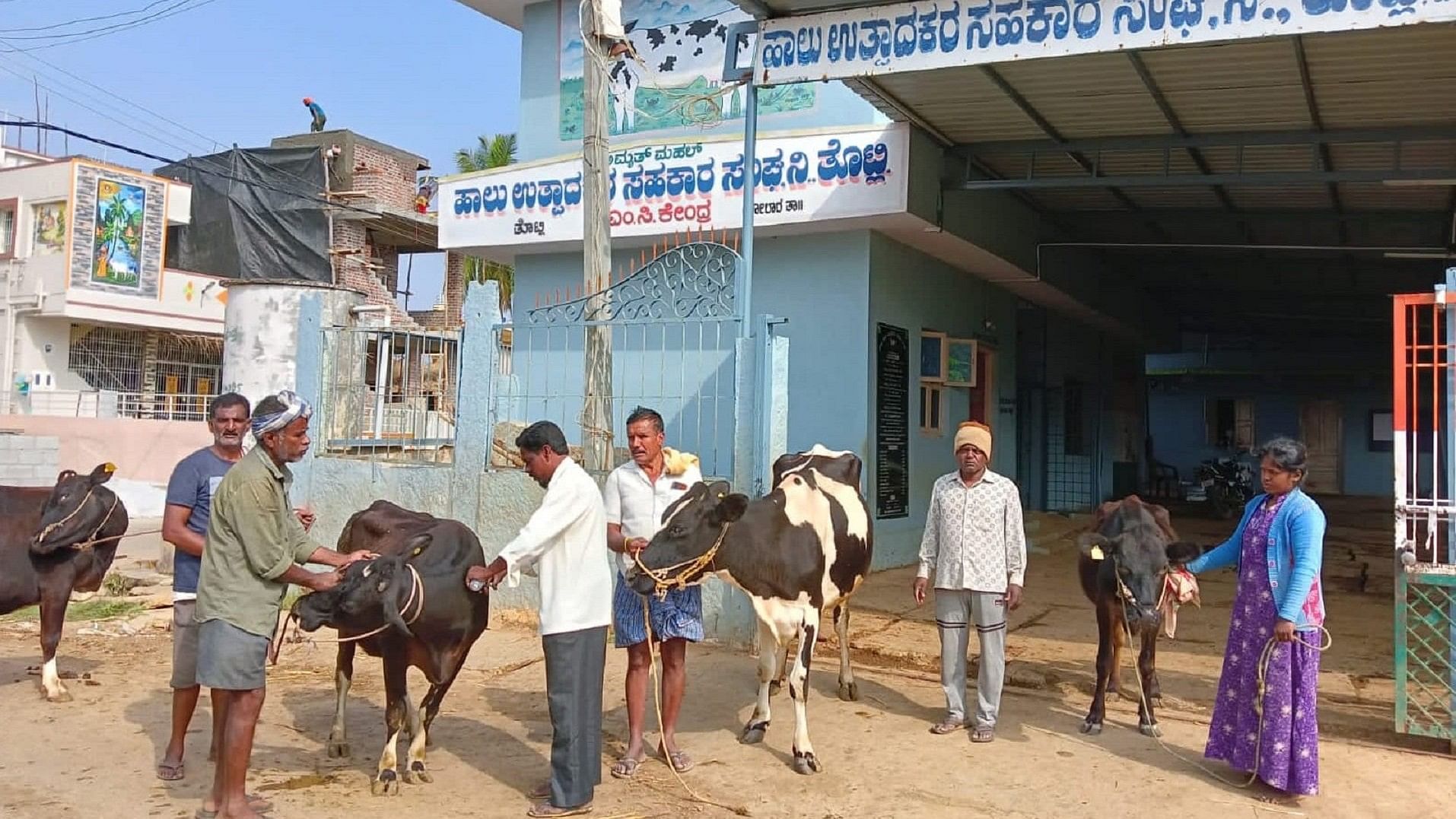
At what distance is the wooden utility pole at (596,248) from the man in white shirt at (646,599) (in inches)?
122

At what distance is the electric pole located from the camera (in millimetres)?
8609

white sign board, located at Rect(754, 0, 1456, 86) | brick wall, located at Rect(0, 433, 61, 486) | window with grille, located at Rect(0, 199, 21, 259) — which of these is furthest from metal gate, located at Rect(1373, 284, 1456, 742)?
window with grille, located at Rect(0, 199, 21, 259)

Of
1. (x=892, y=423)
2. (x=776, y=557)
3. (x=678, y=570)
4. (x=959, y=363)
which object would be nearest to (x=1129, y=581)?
(x=776, y=557)

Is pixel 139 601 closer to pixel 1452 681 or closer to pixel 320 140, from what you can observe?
pixel 1452 681

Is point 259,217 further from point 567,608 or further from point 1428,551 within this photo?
point 1428,551

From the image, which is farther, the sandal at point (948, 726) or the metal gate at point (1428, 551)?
the sandal at point (948, 726)

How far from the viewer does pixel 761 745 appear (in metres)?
5.73

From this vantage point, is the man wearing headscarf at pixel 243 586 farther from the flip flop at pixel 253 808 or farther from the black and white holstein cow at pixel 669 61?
the black and white holstein cow at pixel 669 61

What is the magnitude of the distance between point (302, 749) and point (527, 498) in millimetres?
3279

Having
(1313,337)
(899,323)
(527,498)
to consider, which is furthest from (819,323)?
(1313,337)

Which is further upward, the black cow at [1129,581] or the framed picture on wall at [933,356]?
the framed picture on wall at [933,356]

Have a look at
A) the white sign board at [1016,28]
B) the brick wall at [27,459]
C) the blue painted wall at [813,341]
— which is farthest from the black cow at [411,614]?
the brick wall at [27,459]

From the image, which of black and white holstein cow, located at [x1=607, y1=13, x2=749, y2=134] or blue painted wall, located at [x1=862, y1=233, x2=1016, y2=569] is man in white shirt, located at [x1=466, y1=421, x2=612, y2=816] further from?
black and white holstein cow, located at [x1=607, y1=13, x2=749, y2=134]

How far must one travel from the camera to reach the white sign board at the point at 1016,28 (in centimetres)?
636
